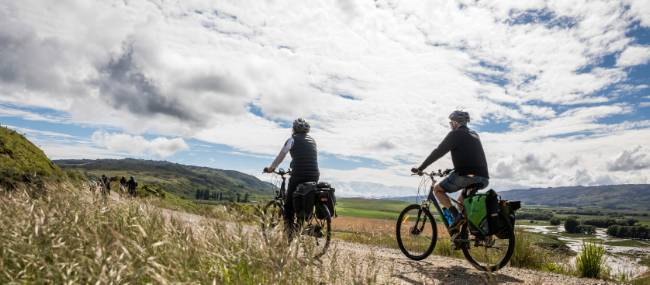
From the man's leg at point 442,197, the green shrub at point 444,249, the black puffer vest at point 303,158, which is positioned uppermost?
the black puffer vest at point 303,158

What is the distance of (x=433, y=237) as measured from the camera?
31.4ft

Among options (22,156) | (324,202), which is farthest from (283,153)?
(22,156)

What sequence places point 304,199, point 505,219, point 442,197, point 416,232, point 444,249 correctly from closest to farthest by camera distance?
1. point 505,219
2. point 442,197
3. point 304,199
4. point 416,232
5. point 444,249

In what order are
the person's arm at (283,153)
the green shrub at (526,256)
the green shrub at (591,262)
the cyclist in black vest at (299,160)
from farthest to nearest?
1. the green shrub at (526,256)
2. the person's arm at (283,153)
3. the cyclist in black vest at (299,160)
4. the green shrub at (591,262)

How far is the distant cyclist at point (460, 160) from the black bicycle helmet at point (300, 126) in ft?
9.41

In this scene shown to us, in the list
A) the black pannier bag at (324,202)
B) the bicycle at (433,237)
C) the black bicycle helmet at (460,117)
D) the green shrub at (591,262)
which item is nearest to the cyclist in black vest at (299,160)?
the black pannier bag at (324,202)

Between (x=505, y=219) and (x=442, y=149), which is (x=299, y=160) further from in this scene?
(x=505, y=219)

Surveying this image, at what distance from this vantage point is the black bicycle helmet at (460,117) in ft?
28.4

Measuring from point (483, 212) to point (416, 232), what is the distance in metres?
2.34

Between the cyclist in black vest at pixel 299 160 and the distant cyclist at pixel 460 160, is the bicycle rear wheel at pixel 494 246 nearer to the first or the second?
the distant cyclist at pixel 460 160

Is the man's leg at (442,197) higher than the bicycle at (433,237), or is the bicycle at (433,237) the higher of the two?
the man's leg at (442,197)

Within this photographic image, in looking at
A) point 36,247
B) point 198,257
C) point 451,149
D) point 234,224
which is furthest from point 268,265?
point 451,149

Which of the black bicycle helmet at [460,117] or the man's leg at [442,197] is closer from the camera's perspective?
the black bicycle helmet at [460,117]

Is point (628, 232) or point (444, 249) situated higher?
point (444, 249)
